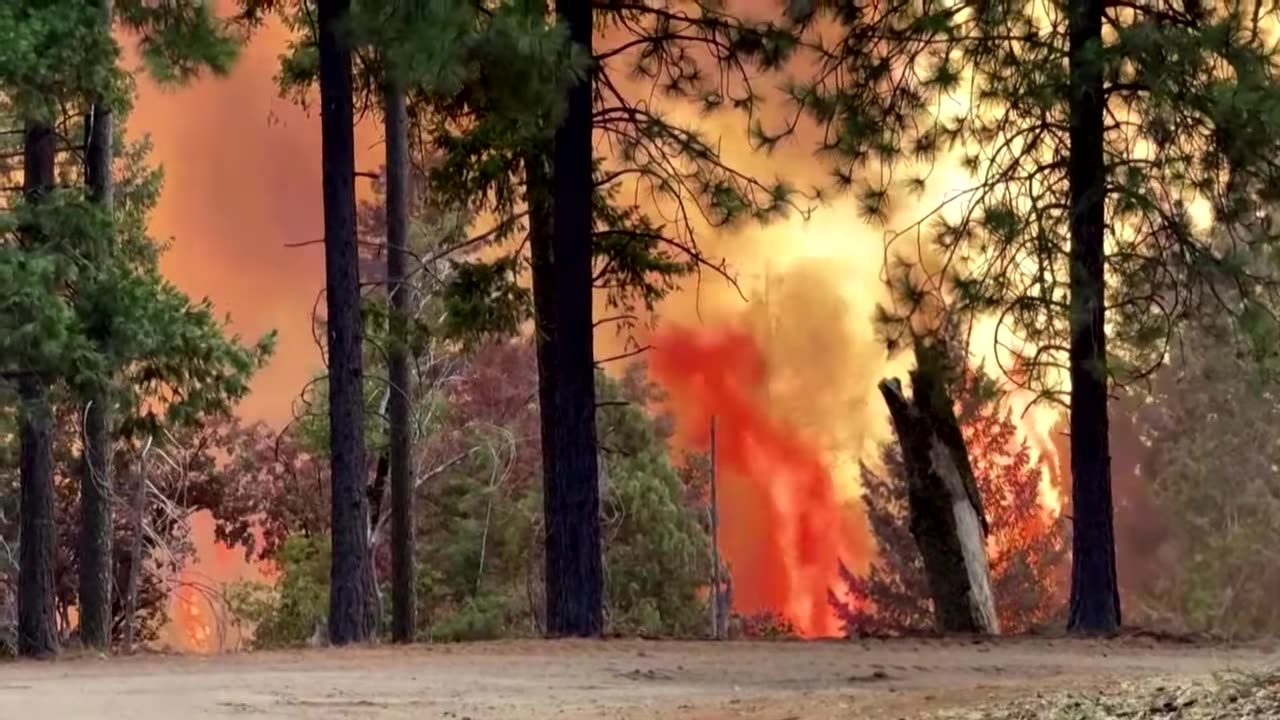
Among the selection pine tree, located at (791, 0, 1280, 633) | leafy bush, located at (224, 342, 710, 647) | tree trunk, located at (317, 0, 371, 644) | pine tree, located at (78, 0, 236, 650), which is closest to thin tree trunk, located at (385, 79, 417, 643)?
pine tree, located at (78, 0, 236, 650)

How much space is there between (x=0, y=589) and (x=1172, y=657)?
24.2m

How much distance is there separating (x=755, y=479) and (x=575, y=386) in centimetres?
2053

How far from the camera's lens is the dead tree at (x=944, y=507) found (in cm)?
1412

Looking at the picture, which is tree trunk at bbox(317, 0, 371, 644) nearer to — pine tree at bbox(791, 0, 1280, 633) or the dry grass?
pine tree at bbox(791, 0, 1280, 633)

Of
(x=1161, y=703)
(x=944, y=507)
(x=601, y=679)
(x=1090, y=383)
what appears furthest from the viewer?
(x=944, y=507)

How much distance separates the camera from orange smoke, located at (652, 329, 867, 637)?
31328 mm

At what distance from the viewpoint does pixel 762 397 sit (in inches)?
1241

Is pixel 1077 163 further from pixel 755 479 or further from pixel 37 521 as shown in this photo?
pixel 755 479

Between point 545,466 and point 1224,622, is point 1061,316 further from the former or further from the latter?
point 1224,622

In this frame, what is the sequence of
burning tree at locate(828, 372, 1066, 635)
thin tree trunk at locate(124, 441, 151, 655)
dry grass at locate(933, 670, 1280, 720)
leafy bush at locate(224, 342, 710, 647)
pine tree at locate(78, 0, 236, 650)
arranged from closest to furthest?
dry grass at locate(933, 670, 1280, 720) < pine tree at locate(78, 0, 236, 650) < thin tree trunk at locate(124, 441, 151, 655) < leafy bush at locate(224, 342, 710, 647) < burning tree at locate(828, 372, 1066, 635)

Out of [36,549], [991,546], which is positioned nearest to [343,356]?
[36,549]

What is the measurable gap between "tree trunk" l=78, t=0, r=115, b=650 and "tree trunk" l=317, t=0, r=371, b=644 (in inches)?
150

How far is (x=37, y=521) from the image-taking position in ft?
54.5

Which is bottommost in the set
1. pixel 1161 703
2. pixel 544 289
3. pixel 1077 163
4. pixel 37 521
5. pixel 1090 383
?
pixel 1161 703
